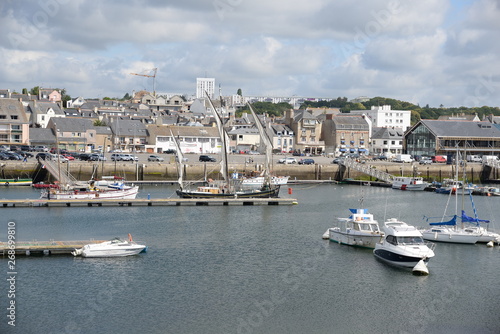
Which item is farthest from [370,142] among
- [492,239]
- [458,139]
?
[492,239]

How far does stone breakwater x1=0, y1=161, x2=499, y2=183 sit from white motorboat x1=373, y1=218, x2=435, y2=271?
48.0 metres

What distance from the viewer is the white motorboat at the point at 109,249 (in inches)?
1609

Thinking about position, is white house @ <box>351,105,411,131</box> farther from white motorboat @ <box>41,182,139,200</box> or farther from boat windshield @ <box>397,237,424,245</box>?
boat windshield @ <box>397,237,424,245</box>

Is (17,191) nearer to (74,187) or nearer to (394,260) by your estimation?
(74,187)

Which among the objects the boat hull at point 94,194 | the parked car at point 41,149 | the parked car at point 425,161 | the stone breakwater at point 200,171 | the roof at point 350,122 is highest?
the roof at point 350,122

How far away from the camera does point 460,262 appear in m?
41.9

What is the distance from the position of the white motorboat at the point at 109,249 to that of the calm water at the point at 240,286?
27.2 inches

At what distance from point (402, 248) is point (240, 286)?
10995 mm

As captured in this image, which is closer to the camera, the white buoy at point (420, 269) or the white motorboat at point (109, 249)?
the white buoy at point (420, 269)

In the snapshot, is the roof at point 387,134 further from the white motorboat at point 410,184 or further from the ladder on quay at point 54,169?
the ladder on quay at point 54,169

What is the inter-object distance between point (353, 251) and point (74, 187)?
3467 centimetres

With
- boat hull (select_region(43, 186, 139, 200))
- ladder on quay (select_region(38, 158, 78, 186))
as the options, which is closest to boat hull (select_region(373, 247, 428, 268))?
boat hull (select_region(43, 186, 139, 200))

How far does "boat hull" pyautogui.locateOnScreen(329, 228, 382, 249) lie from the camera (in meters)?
45.1

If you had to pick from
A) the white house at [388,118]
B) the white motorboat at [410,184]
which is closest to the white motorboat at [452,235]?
the white motorboat at [410,184]
